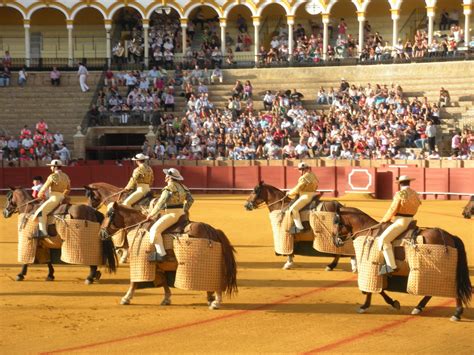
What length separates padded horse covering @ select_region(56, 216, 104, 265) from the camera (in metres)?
13.5

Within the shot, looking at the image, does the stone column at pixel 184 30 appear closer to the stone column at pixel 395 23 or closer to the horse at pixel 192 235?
the stone column at pixel 395 23

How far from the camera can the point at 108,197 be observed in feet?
53.6

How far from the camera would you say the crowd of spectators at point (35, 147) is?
103 feet

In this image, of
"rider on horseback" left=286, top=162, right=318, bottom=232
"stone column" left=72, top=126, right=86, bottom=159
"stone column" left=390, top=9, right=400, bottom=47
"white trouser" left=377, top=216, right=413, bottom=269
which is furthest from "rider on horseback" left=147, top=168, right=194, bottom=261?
"stone column" left=390, top=9, right=400, bottom=47

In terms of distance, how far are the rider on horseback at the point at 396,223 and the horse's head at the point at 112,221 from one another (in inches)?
138

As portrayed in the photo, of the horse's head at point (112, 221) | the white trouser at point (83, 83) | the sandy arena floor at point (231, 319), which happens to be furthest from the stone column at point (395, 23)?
the horse's head at point (112, 221)

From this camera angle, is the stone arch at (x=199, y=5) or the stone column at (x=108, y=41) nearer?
the stone column at (x=108, y=41)

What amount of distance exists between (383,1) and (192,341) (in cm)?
3029

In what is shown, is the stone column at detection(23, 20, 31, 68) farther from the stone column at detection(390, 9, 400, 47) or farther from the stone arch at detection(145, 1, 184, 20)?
the stone column at detection(390, 9, 400, 47)

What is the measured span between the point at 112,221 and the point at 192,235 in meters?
1.56

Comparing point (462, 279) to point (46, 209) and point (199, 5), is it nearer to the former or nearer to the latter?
point (46, 209)

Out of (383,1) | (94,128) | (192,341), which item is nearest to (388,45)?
(383,1)

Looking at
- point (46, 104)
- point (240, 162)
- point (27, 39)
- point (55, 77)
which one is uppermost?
point (27, 39)

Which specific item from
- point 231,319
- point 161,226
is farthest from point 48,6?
point 231,319
